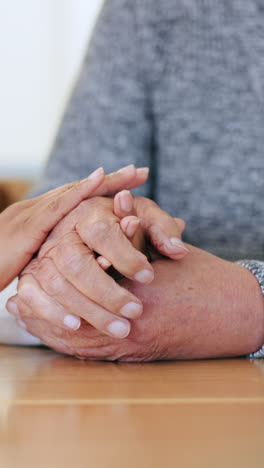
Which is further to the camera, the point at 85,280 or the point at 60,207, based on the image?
the point at 60,207

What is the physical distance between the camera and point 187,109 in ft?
3.89

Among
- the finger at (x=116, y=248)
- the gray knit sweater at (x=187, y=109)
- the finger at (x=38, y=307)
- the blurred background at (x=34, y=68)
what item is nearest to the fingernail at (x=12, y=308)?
the finger at (x=38, y=307)

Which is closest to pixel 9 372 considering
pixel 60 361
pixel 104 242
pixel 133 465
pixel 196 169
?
pixel 60 361

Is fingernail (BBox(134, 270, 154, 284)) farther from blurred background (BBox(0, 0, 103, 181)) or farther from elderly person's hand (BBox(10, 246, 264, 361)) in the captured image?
blurred background (BBox(0, 0, 103, 181))

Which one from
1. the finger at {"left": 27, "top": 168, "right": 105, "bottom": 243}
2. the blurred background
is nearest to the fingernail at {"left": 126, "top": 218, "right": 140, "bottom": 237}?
the finger at {"left": 27, "top": 168, "right": 105, "bottom": 243}

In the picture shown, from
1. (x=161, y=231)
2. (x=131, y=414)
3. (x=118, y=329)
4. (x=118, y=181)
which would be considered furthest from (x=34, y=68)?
(x=131, y=414)

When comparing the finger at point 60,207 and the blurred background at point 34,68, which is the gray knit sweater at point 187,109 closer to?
the finger at point 60,207

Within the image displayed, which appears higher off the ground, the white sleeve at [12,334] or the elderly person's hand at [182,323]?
the elderly person's hand at [182,323]

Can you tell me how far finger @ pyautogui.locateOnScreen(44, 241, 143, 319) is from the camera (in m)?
0.65

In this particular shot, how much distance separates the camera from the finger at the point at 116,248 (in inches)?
25.6

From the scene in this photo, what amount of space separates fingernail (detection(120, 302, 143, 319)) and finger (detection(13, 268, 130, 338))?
0.04ft

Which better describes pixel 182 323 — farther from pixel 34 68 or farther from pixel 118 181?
pixel 34 68

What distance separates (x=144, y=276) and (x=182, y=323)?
0.28ft

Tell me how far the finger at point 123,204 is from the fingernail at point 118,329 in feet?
0.49
